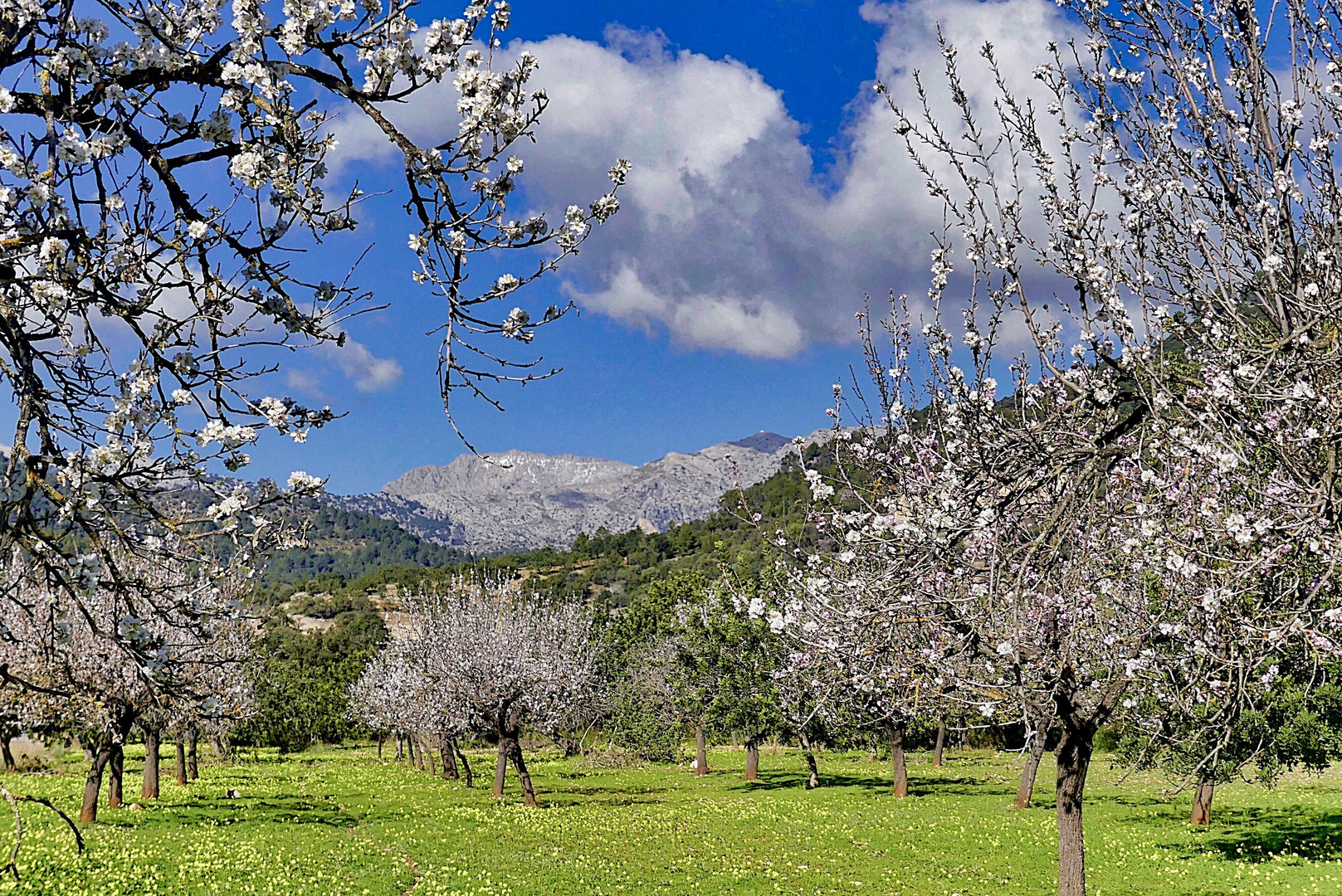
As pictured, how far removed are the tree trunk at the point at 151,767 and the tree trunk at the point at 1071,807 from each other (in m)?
22.9

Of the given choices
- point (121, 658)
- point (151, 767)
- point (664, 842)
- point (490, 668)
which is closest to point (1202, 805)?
point (664, 842)

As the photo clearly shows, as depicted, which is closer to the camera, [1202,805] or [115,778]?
[1202,805]

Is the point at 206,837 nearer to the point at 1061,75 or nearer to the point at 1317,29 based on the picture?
the point at 1061,75

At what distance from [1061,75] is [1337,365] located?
2.62m

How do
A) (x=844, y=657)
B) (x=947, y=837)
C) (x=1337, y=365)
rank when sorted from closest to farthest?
(x=1337, y=365) < (x=844, y=657) < (x=947, y=837)

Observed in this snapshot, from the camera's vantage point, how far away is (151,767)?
2330 centimetres

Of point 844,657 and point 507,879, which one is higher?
point 844,657

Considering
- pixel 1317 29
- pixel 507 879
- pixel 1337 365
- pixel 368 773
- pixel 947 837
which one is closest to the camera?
pixel 1337 365

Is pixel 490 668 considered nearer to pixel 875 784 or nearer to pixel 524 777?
pixel 524 777

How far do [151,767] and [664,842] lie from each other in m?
14.8

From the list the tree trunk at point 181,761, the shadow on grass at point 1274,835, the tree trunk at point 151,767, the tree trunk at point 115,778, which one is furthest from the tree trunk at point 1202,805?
the tree trunk at point 181,761

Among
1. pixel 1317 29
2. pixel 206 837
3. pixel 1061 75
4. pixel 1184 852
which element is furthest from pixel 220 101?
pixel 1184 852

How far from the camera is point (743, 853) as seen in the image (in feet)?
59.5

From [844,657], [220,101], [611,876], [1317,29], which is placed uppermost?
[1317,29]
